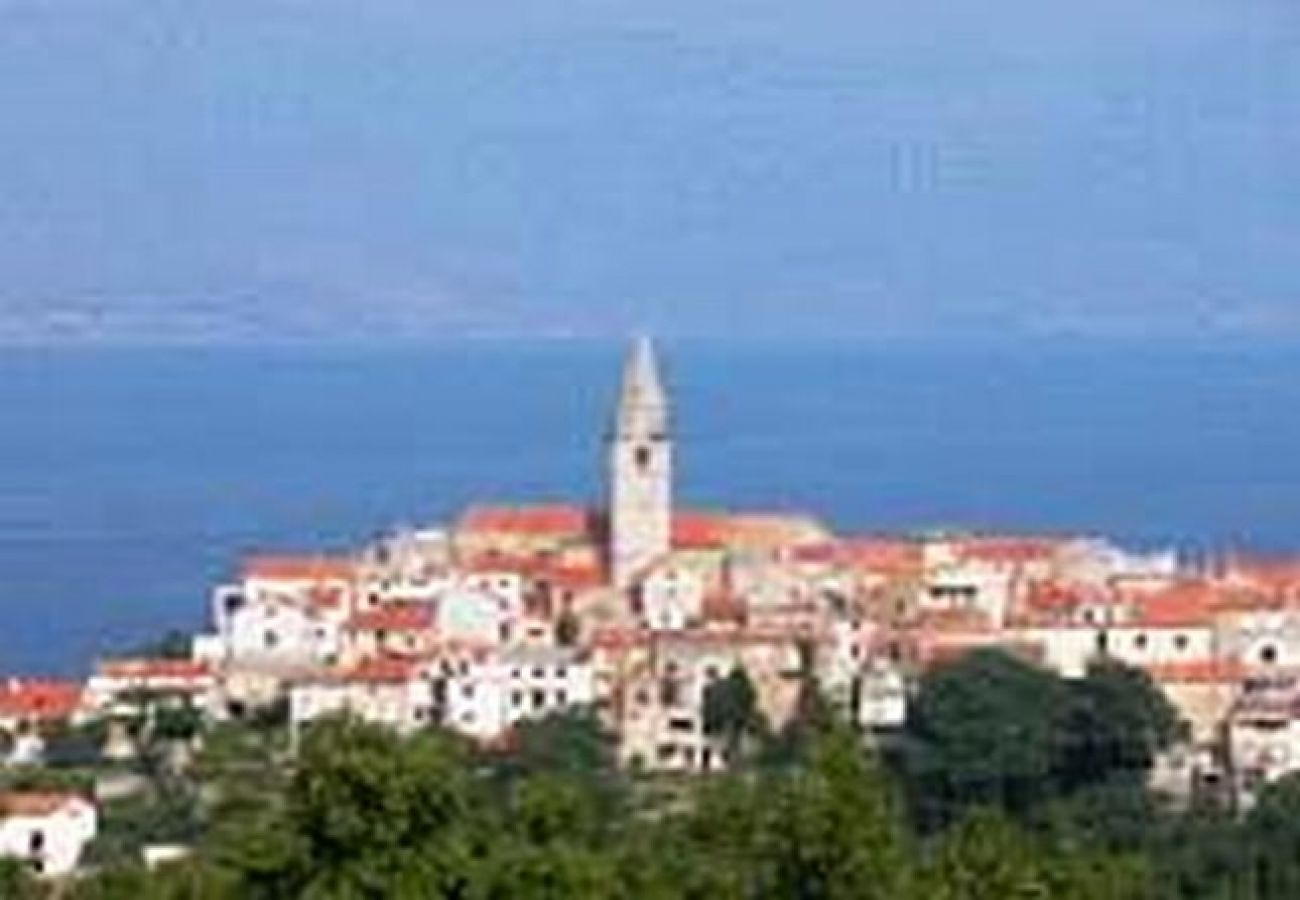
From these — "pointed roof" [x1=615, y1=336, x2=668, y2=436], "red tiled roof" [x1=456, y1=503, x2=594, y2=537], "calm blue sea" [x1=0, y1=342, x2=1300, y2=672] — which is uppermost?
"calm blue sea" [x1=0, y1=342, x2=1300, y2=672]

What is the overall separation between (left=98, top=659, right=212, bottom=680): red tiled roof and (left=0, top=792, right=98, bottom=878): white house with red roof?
5572 mm

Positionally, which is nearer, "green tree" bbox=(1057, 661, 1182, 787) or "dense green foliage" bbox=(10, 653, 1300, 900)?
"dense green foliage" bbox=(10, 653, 1300, 900)

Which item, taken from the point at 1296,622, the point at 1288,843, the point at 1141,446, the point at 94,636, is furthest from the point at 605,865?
the point at 1141,446

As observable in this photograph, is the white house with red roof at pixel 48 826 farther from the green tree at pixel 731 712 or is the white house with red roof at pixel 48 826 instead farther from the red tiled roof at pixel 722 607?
the red tiled roof at pixel 722 607

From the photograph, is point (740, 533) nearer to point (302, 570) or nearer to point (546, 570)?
point (546, 570)

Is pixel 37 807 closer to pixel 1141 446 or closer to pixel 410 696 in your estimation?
pixel 410 696

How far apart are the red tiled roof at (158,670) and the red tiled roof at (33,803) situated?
5.54 m

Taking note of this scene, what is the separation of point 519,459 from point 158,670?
56801 mm

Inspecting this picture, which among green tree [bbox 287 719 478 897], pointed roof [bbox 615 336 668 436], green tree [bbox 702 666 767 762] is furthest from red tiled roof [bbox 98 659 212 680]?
green tree [bbox 287 719 478 897]

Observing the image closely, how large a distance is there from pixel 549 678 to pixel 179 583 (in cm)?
2883

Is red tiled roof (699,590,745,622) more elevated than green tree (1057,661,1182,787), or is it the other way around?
red tiled roof (699,590,745,622)

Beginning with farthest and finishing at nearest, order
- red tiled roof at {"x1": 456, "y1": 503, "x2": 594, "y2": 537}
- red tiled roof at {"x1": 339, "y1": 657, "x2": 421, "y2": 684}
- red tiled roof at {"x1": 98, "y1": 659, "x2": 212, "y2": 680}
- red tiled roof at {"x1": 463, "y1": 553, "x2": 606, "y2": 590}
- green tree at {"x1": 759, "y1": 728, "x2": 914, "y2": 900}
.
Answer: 1. red tiled roof at {"x1": 456, "y1": 503, "x2": 594, "y2": 537}
2. red tiled roof at {"x1": 463, "y1": 553, "x2": 606, "y2": 590}
3. red tiled roof at {"x1": 98, "y1": 659, "x2": 212, "y2": 680}
4. red tiled roof at {"x1": 339, "y1": 657, "x2": 421, "y2": 684}
5. green tree at {"x1": 759, "y1": 728, "x2": 914, "y2": 900}

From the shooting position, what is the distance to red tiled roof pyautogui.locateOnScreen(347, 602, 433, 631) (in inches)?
1601

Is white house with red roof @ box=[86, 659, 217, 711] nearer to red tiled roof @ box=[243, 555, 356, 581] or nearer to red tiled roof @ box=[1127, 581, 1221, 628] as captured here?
red tiled roof @ box=[243, 555, 356, 581]
